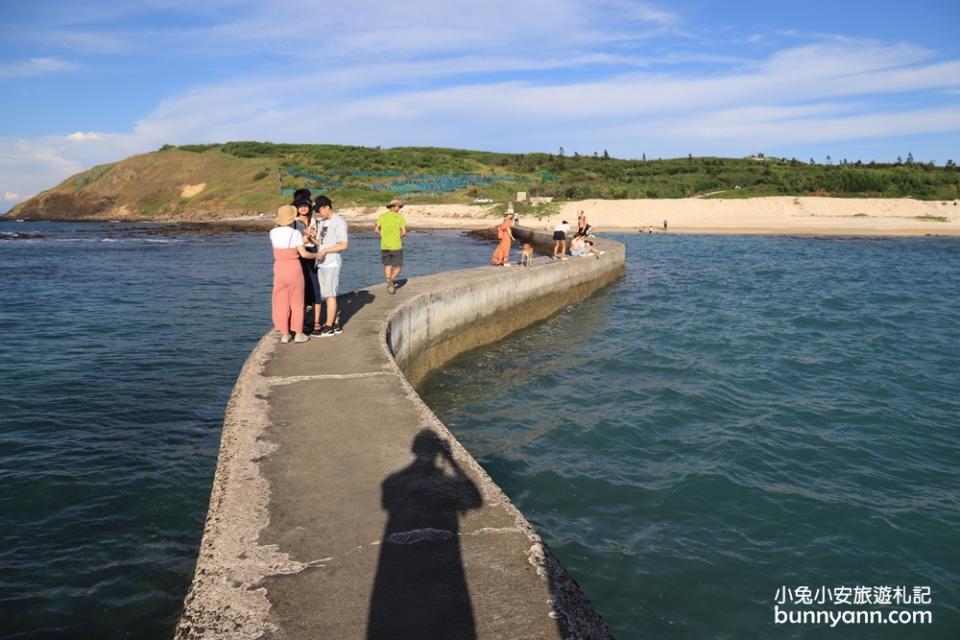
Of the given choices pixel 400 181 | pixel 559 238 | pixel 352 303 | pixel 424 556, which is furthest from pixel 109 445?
pixel 400 181

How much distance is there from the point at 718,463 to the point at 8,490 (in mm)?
7459

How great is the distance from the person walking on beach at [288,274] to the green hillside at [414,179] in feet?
168

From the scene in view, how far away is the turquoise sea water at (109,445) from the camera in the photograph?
4.66 metres

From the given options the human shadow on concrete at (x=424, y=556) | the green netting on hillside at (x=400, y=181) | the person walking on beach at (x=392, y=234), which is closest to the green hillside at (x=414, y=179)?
the green netting on hillside at (x=400, y=181)

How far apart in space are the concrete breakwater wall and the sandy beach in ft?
131

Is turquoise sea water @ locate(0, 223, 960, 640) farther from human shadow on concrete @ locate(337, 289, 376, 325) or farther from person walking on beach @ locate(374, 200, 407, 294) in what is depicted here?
person walking on beach @ locate(374, 200, 407, 294)

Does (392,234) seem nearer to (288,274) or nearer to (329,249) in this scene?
(329,249)

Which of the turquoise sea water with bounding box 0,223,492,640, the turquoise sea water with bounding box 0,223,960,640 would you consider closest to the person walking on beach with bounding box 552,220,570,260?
the turquoise sea water with bounding box 0,223,960,640

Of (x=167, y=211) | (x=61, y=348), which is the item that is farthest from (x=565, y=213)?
(x=167, y=211)

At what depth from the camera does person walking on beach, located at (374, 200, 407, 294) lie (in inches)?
433

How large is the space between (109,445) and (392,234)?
5.51 metres

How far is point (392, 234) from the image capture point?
36.4ft

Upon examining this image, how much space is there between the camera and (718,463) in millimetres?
7254

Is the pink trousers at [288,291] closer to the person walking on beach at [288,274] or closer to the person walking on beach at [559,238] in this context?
the person walking on beach at [288,274]
